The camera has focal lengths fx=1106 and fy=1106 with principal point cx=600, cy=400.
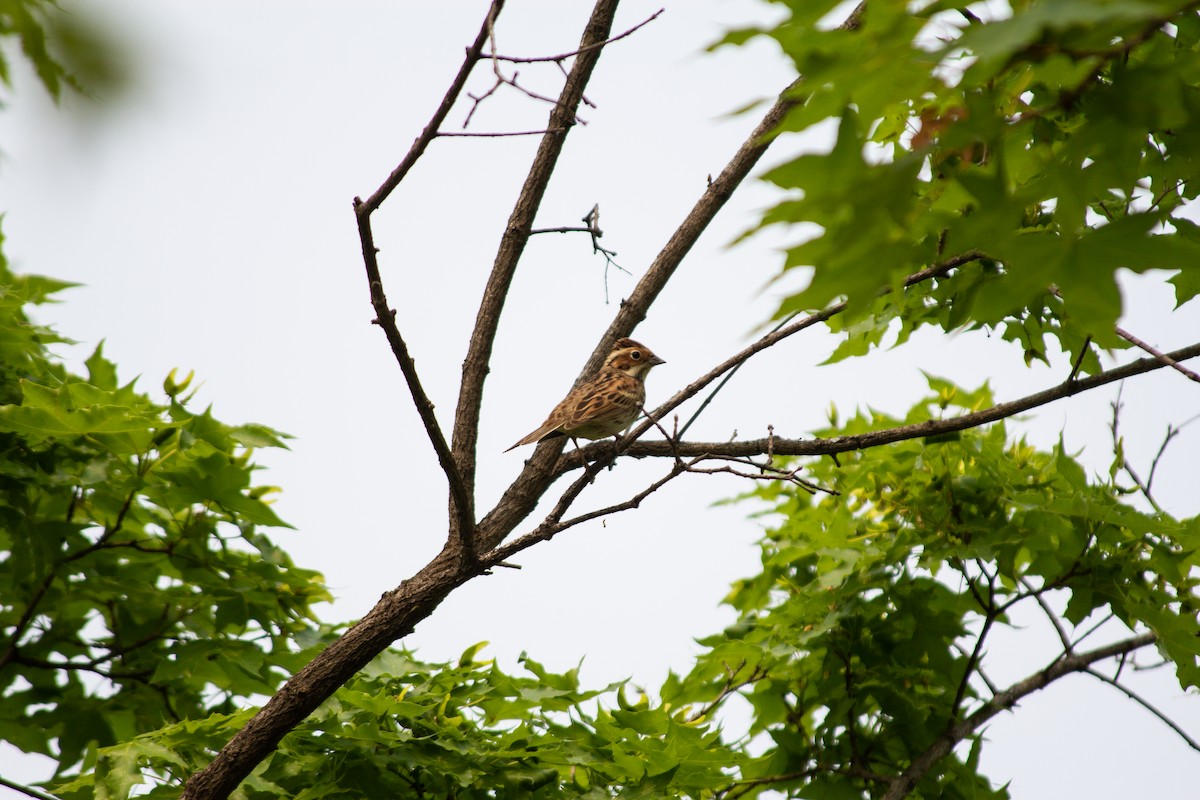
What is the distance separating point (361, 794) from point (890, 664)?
9.26 ft

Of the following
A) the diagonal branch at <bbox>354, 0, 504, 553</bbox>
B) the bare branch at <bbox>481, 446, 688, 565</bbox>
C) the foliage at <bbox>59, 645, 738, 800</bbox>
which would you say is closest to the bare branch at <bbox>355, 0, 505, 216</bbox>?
the diagonal branch at <bbox>354, 0, 504, 553</bbox>

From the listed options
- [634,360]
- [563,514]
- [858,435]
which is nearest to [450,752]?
[563,514]

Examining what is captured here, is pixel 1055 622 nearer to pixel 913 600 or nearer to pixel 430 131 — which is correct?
pixel 913 600

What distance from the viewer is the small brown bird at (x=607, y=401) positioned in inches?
233

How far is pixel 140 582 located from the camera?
5949mm

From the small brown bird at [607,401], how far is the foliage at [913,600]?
1.29m

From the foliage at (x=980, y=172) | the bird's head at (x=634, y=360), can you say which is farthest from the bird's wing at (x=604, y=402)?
the foliage at (x=980, y=172)

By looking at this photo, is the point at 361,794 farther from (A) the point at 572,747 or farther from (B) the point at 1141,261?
(B) the point at 1141,261

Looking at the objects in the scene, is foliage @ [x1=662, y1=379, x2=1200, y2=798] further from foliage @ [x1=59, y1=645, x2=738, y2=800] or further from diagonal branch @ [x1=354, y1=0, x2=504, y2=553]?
diagonal branch @ [x1=354, y1=0, x2=504, y2=553]

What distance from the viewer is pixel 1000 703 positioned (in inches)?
228

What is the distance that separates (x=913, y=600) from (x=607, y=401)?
6.75ft

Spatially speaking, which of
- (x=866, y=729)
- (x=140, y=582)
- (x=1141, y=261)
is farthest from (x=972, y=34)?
(x=140, y=582)

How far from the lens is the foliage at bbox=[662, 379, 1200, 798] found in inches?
217

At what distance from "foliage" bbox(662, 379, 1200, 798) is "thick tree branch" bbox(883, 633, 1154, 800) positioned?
0.08 m
